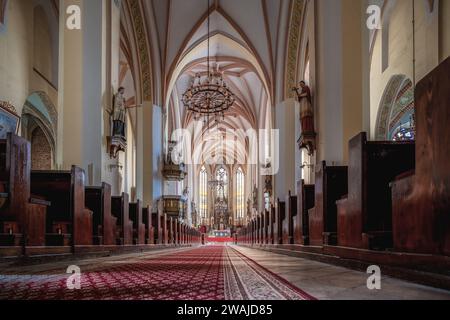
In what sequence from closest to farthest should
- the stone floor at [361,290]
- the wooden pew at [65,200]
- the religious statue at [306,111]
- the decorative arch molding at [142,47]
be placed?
the stone floor at [361,290] < the wooden pew at [65,200] < the religious statue at [306,111] < the decorative arch molding at [142,47]

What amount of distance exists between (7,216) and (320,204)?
308 cm

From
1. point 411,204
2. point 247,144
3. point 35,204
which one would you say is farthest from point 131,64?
point 247,144

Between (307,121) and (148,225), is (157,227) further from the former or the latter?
(307,121)

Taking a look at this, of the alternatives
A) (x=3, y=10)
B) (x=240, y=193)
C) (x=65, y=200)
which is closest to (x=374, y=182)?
(x=65, y=200)

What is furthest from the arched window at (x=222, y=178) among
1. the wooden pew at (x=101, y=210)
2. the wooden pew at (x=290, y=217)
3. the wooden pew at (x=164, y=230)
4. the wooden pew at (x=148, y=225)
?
the wooden pew at (x=101, y=210)

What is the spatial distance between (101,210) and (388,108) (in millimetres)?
9073

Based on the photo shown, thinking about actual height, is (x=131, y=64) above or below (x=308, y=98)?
above

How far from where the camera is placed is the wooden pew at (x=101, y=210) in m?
6.16

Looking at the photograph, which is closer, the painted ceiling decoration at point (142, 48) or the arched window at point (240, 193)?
the painted ceiling decoration at point (142, 48)

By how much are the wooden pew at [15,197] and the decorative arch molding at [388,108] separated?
32.5 ft

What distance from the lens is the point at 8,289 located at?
210cm

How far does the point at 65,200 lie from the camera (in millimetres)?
5355

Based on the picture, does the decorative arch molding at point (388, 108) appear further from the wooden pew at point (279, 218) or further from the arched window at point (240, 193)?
the arched window at point (240, 193)

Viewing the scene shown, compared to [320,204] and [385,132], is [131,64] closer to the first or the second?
[385,132]
